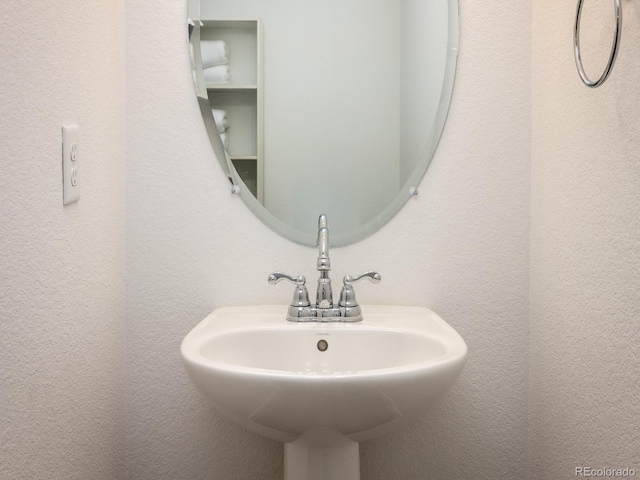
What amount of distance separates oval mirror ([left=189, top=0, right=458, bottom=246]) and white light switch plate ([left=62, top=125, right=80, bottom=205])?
14.8 inches

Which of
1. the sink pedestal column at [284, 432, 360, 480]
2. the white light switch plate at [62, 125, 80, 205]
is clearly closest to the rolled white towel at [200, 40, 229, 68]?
the white light switch plate at [62, 125, 80, 205]

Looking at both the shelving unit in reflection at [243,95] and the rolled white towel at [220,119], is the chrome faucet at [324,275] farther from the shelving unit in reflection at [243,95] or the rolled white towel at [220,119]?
the rolled white towel at [220,119]

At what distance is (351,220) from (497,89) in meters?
0.44

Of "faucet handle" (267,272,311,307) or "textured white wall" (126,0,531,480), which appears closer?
"faucet handle" (267,272,311,307)

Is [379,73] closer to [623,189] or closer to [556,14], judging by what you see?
[556,14]

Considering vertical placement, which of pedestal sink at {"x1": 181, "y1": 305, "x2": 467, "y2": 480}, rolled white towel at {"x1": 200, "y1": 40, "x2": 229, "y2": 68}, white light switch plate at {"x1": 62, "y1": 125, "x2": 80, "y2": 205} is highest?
rolled white towel at {"x1": 200, "y1": 40, "x2": 229, "y2": 68}

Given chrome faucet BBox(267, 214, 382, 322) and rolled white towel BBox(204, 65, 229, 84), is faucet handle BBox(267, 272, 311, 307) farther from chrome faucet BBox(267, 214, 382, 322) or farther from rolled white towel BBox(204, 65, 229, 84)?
rolled white towel BBox(204, 65, 229, 84)

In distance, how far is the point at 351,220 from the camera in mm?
1643

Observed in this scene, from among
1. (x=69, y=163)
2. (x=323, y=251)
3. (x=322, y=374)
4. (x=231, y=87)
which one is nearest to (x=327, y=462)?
(x=322, y=374)

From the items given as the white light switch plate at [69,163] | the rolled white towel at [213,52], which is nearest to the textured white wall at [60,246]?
the white light switch plate at [69,163]

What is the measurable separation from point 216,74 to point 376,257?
55 cm

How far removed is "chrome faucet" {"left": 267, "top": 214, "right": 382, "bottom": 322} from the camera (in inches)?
59.1

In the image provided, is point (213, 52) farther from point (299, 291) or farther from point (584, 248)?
point (584, 248)

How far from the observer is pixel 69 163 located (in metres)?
1.29
